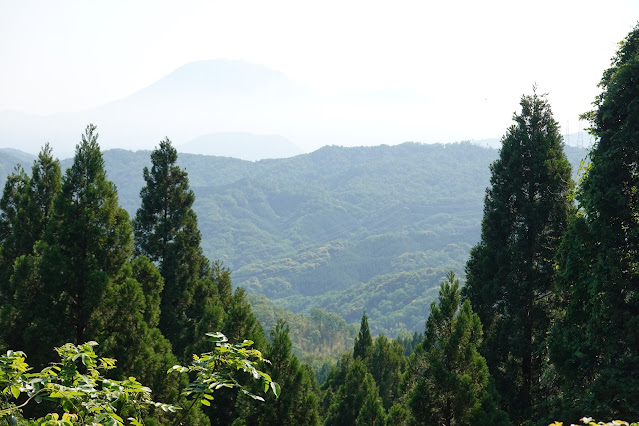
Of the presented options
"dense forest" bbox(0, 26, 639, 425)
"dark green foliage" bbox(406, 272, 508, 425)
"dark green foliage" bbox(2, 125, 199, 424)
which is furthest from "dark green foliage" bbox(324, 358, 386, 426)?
"dark green foliage" bbox(2, 125, 199, 424)

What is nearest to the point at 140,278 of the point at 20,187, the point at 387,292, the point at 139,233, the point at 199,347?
the point at 199,347

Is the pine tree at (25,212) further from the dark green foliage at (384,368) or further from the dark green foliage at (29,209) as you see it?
the dark green foliage at (384,368)

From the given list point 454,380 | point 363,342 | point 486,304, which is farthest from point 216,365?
point 363,342

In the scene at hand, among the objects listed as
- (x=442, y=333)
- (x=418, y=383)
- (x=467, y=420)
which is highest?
(x=442, y=333)

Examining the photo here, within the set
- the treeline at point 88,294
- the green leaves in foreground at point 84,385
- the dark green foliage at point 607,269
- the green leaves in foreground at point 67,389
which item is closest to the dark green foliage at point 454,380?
the dark green foliage at point 607,269

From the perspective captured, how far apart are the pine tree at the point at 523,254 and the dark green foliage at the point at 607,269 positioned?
4.61ft

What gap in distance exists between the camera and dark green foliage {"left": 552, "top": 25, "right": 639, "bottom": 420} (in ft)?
27.5

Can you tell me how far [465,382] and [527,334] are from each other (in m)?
3.42

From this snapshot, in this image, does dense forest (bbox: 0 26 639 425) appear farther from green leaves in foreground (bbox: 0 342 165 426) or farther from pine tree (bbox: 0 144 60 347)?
green leaves in foreground (bbox: 0 342 165 426)

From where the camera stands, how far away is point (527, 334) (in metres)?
11.1

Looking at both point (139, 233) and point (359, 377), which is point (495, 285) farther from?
point (139, 233)

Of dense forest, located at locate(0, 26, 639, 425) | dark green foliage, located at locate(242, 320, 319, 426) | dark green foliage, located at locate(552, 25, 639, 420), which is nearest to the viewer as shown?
dark green foliage, located at locate(552, 25, 639, 420)

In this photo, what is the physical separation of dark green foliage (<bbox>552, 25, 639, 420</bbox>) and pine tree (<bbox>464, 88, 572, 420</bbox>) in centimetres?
140

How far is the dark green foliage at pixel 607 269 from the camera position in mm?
8367
